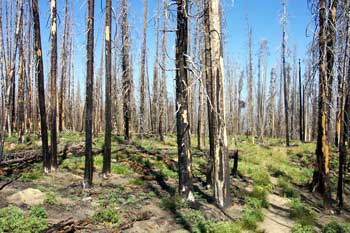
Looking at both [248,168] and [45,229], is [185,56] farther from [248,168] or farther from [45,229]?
[248,168]

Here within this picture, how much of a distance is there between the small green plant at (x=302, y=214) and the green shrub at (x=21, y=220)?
6.21m

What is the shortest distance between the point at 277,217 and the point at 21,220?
6.46 m

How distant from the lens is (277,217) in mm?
9609

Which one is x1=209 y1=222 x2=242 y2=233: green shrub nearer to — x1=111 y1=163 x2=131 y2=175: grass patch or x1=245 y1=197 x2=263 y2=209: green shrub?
x1=245 y1=197 x2=263 y2=209: green shrub

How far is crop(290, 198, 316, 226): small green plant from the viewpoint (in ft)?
29.9

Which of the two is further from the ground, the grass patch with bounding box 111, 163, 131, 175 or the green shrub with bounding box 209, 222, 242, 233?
the grass patch with bounding box 111, 163, 131, 175

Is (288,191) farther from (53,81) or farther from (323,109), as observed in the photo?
(53,81)

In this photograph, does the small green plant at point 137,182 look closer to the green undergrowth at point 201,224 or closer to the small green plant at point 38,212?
the green undergrowth at point 201,224

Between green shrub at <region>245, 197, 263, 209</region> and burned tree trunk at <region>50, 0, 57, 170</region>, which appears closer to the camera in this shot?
green shrub at <region>245, 197, 263, 209</region>

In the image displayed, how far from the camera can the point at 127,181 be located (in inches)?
453

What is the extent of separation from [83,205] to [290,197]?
23.8 ft

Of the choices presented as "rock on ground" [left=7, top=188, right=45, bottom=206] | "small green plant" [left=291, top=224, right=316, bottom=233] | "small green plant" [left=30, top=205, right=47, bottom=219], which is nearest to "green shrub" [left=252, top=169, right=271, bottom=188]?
"small green plant" [left=291, top=224, right=316, bottom=233]

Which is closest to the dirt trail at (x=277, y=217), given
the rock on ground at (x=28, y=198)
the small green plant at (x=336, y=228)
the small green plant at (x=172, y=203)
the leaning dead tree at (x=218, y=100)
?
the small green plant at (x=336, y=228)

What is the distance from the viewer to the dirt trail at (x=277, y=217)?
8.61 meters
